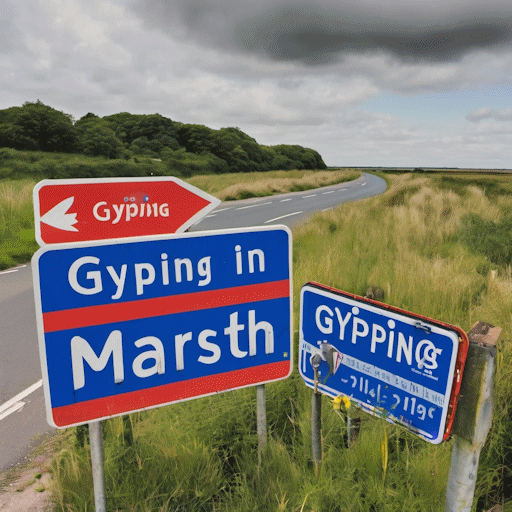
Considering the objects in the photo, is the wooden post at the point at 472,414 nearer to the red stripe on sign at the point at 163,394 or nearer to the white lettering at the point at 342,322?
the white lettering at the point at 342,322

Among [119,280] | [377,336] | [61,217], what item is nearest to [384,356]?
[377,336]

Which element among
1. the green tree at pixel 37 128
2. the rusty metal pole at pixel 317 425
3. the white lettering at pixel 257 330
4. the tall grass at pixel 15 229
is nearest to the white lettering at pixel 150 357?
the white lettering at pixel 257 330

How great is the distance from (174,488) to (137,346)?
0.77 meters

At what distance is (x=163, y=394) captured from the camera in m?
1.76

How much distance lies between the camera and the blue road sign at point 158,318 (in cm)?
153

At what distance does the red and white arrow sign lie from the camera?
6.44 feet

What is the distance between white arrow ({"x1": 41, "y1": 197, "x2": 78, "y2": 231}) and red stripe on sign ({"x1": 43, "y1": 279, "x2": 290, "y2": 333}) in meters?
0.63

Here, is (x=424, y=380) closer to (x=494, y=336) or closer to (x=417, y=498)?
(x=494, y=336)

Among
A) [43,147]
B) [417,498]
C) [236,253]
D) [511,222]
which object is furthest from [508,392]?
[43,147]

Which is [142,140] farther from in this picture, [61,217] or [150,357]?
[150,357]

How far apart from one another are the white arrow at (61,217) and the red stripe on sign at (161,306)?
0.63 m

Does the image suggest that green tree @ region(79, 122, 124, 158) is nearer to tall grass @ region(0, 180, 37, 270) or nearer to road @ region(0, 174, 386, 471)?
tall grass @ region(0, 180, 37, 270)

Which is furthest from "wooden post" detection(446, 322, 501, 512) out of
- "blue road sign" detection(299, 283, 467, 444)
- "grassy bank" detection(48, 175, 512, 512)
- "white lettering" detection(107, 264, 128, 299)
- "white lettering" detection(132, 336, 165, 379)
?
"white lettering" detection(107, 264, 128, 299)

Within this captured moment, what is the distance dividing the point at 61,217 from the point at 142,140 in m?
60.4
